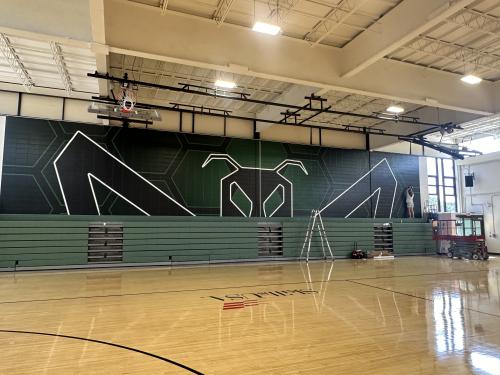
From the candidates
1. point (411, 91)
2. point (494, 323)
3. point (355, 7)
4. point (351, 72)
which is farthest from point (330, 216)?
point (494, 323)

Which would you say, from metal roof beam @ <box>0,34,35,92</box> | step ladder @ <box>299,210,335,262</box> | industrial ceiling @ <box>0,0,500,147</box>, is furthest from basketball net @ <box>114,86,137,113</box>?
step ladder @ <box>299,210,335,262</box>

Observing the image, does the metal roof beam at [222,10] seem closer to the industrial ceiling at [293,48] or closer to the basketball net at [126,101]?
the industrial ceiling at [293,48]

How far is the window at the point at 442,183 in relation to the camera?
1645 cm

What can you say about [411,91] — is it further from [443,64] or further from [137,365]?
[137,365]

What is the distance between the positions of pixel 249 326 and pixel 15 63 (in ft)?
26.1

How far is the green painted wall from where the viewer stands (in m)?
9.22

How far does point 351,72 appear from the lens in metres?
8.03

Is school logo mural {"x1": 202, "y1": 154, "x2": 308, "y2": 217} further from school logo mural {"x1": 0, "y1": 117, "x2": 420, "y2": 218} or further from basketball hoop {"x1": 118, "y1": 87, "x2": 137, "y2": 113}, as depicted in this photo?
basketball hoop {"x1": 118, "y1": 87, "x2": 137, "y2": 113}

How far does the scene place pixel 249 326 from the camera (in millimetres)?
4137

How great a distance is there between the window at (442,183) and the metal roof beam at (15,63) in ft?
50.5

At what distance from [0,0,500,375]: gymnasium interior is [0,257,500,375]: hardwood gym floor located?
0.03 m

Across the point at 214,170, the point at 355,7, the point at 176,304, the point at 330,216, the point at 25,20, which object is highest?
the point at 355,7

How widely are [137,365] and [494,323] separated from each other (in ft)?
13.1

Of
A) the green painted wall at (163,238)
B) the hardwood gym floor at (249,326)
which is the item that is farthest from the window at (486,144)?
the hardwood gym floor at (249,326)
